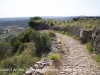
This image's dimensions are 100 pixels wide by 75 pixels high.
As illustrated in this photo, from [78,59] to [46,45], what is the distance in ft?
12.5

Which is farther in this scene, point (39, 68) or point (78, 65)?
point (78, 65)

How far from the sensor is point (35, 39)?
1288cm

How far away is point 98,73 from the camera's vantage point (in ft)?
20.5

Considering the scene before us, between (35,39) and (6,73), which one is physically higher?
(35,39)

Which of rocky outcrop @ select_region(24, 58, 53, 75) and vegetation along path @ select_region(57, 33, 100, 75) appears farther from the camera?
vegetation along path @ select_region(57, 33, 100, 75)

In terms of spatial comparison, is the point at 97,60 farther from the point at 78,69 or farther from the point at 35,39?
the point at 35,39

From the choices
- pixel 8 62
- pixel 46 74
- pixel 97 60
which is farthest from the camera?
pixel 8 62

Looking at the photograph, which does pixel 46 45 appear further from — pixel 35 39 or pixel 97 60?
pixel 97 60

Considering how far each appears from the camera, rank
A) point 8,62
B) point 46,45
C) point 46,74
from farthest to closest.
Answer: point 46,45 → point 8,62 → point 46,74

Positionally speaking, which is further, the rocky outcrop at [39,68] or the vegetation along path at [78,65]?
the vegetation along path at [78,65]

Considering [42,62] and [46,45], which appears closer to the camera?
[42,62]

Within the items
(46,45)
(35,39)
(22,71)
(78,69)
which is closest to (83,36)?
(46,45)

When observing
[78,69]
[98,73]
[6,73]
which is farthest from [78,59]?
[6,73]

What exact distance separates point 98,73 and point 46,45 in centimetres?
580
